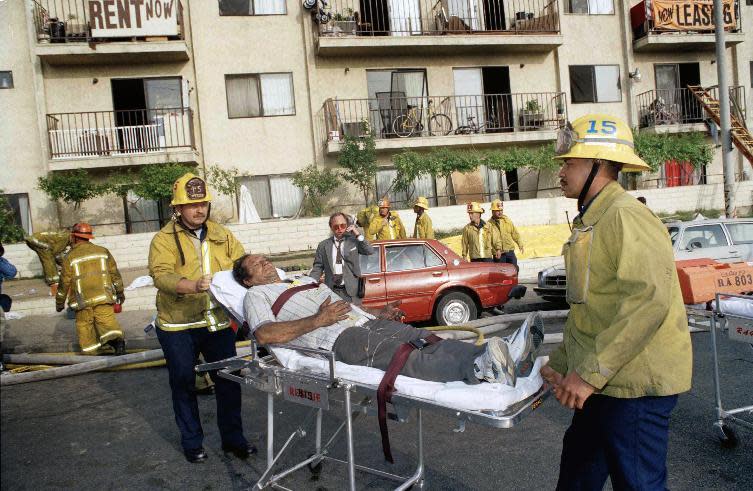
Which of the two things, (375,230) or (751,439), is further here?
(375,230)

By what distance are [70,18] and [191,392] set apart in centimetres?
1721

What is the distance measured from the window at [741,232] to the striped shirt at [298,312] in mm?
8285

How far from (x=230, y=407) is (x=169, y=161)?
13817 mm

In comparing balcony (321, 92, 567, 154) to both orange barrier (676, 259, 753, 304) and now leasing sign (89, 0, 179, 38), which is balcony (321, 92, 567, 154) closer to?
now leasing sign (89, 0, 179, 38)

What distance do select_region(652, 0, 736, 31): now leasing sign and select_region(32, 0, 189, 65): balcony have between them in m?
17.1

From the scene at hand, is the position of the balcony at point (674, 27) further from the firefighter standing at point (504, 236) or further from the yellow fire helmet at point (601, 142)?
the yellow fire helmet at point (601, 142)

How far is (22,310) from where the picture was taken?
1171 centimetres

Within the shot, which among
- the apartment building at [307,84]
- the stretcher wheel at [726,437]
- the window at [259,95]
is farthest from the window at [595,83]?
the stretcher wheel at [726,437]

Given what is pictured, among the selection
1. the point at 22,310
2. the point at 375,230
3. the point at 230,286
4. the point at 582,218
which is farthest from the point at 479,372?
the point at 22,310

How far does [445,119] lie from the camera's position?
1962cm

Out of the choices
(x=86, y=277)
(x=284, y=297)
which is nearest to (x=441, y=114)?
(x=86, y=277)

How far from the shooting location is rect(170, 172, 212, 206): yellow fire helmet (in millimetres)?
4246

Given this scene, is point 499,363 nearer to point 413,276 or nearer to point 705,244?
point 413,276

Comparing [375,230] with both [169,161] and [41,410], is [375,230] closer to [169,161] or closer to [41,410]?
[41,410]
